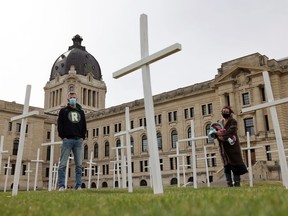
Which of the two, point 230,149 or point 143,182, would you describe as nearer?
point 230,149

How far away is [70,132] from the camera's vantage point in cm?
802

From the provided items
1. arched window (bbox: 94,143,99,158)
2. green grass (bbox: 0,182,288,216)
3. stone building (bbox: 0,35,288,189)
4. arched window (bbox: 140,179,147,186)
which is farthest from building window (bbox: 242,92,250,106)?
green grass (bbox: 0,182,288,216)

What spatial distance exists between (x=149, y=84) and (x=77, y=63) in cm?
8086

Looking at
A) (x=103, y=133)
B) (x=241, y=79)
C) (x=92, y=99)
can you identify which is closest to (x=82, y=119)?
(x=241, y=79)

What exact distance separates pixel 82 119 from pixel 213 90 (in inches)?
1498

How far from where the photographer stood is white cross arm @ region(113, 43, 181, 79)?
403 cm

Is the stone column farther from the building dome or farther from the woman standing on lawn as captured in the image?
the building dome

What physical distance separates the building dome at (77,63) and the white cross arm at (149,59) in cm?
7871

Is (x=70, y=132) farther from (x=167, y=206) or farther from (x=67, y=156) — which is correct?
(x=167, y=206)

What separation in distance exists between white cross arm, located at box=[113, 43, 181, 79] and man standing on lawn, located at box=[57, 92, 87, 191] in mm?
3408

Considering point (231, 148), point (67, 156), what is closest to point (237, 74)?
point (231, 148)

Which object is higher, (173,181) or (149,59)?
(149,59)

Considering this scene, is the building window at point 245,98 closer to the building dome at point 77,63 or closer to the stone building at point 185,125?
the stone building at point 185,125

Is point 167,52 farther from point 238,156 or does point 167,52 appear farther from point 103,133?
point 103,133
